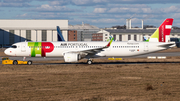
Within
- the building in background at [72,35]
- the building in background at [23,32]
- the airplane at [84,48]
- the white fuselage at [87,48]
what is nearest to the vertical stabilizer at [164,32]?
the airplane at [84,48]

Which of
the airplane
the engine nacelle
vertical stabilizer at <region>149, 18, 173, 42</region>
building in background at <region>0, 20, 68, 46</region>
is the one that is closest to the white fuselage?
the airplane

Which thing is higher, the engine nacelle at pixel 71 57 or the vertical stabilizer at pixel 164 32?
the vertical stabilizer at pixel 164 32

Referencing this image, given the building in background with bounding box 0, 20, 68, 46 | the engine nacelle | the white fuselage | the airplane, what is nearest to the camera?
the engine nacelle

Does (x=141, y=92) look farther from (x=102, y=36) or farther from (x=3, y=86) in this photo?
(x=102, y=36)

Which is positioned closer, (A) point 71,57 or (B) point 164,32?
(A) point 71,57

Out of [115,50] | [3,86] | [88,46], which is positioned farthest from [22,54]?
[3,86]

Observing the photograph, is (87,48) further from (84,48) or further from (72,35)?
(72,35)

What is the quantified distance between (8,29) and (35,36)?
14238 millimetres

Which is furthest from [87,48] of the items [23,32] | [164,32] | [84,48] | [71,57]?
[23,32]

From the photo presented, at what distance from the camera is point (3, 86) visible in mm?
22266

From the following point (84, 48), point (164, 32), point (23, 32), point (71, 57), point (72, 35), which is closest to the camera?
point (71, 57)

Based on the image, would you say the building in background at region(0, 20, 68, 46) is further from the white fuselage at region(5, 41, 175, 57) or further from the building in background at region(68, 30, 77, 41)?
the white fuselage at region(5, 41, 175, 57)

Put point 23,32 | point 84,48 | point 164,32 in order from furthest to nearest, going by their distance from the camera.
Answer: point 23,32 < point 164,32 < point 84,48

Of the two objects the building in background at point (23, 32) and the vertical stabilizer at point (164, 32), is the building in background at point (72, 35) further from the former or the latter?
the vertical stabilizer at point (164, 32)
